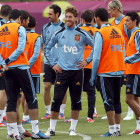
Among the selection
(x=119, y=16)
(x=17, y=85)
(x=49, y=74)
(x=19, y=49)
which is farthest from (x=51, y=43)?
(x=119, y=16)

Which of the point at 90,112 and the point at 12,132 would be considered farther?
the point at 90,112

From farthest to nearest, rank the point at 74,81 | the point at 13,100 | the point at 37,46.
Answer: the point at 37,46 < the point at 74,81 < the point at 13,100

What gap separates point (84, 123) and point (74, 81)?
181 centimetres

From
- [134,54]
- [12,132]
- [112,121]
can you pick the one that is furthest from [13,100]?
[134,54]

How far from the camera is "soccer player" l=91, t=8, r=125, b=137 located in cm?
773

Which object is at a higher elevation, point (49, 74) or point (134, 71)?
point (134, 71)

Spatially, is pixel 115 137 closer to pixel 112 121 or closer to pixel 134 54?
pixel 112 121

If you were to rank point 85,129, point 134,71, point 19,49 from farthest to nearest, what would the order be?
point 85,129 < point 134,71 < point 19,49

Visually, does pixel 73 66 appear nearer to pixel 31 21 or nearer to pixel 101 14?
pixel 101 14

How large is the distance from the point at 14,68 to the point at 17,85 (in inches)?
12.8

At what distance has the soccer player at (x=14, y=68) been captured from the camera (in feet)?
24.4

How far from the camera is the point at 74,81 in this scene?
812 cm

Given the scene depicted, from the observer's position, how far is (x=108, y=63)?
7777 mm

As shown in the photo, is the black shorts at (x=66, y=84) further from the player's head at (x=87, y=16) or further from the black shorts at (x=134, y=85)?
the player's head at (x=87, y=16)
